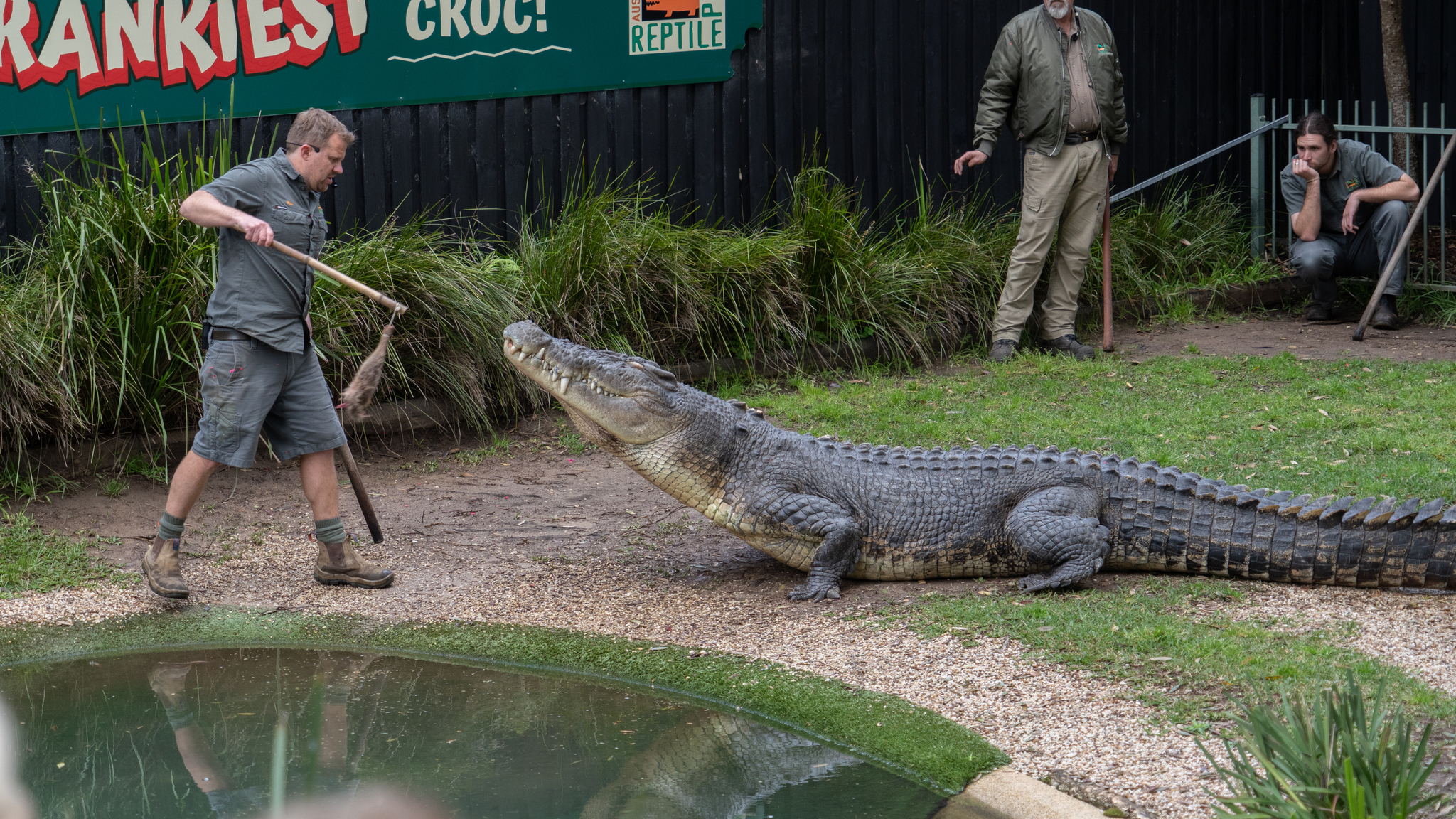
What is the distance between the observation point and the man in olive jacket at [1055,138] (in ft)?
25.5

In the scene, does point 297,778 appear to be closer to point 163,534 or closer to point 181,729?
point 181,729

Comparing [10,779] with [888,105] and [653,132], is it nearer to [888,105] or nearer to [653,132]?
[653,132]

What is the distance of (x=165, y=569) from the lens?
460 cm

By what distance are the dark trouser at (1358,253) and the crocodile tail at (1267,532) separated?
4.31 m

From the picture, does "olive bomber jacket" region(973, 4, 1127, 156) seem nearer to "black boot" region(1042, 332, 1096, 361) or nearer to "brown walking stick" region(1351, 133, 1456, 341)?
"black boot" region(1042, 332, 1096, 361)

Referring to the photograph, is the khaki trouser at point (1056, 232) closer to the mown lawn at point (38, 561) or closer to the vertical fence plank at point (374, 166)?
the vertical fence plank at point (374, 166)

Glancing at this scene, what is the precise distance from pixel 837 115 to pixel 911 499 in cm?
486

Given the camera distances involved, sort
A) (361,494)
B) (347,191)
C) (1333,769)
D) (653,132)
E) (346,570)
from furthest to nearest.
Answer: (653,132)
(347,191)
(361,494)
(346,570)
(1333,769)

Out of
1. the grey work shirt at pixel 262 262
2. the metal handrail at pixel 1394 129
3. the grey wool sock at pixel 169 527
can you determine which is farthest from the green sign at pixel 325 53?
the metal handrail at pixel 1394 129

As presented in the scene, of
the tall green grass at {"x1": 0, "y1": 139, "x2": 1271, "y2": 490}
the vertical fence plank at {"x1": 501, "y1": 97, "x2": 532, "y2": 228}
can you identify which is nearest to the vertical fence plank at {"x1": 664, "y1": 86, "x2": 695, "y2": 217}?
the tall green grass at {"x1": 0, "y1": 139, "x2": 1271, "y2": 490}

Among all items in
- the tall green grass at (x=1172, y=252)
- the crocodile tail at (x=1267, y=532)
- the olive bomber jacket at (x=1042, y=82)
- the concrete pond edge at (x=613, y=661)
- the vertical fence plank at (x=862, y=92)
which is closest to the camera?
the concrete pond edge at (x=613, y=661)

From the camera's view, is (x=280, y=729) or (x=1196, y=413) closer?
(x=280, y=729)

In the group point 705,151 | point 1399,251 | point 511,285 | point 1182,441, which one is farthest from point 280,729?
point 1399,251

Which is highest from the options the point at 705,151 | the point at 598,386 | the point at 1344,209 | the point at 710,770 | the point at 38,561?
the point at 705,151
